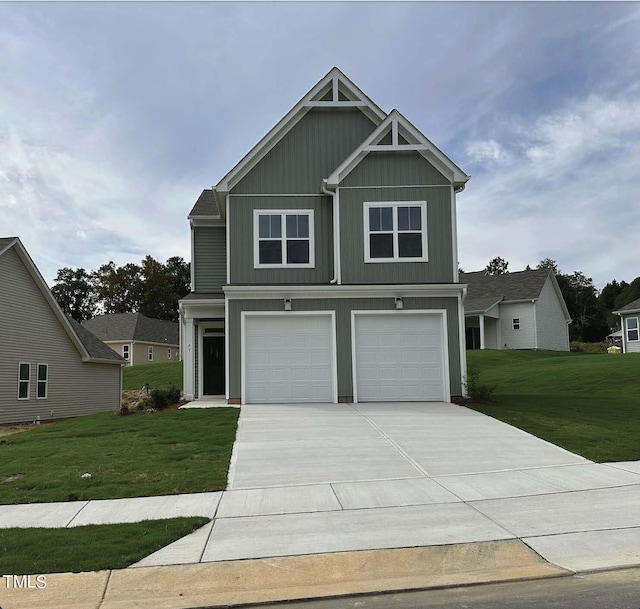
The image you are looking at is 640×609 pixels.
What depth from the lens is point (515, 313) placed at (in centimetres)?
3884

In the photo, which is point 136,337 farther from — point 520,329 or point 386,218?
point 386,218

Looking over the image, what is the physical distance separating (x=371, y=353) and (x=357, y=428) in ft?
14.5

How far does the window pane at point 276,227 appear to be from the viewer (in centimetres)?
1828

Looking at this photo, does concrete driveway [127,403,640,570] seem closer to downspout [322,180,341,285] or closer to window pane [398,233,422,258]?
downspout [322,180,341,285]

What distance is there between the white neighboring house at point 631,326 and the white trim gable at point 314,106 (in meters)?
26.3

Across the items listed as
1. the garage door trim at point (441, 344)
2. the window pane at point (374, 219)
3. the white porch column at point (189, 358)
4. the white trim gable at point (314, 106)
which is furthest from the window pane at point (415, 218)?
the white porch column at point (189, 358)

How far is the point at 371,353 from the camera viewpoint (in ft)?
56.2

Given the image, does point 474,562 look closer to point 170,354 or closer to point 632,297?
point 170,354

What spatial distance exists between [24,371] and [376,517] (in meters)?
20.7

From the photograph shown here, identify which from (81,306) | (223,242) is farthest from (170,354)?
(223,242)

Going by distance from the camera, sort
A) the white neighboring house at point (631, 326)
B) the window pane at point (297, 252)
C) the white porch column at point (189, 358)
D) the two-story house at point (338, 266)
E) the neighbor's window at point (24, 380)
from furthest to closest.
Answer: the white neighboring house at point (631, 326) → the neighbor's window at point (24, 380) → the white porch column at point (189, 358) → the window pane at point (297, 252) → the two-story house at point (338, 266)

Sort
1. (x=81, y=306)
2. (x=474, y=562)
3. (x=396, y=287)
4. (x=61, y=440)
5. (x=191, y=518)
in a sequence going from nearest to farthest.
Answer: (x=474, y=562) → (x=191, y=518) → (x=61, y=440) → (x=396, y=287) → (x=81, y=306)

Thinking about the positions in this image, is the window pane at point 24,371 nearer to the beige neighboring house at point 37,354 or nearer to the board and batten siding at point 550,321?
the beige neighboring house at point 37,354

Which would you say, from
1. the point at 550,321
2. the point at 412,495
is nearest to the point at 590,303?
the point at 550,321
